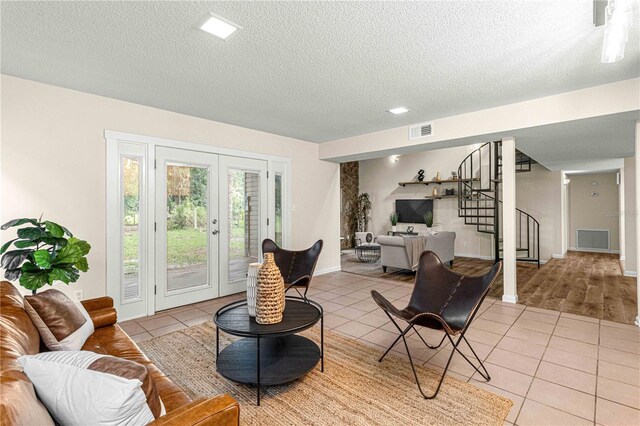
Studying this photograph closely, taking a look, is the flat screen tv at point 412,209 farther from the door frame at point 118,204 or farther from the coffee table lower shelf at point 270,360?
the coffee table lower shelf at point 270,360

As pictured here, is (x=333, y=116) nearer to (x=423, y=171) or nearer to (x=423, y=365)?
(x=423, y=365)

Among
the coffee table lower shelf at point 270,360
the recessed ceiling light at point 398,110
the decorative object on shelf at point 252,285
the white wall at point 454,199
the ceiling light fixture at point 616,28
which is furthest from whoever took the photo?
the white wall at point 454,199

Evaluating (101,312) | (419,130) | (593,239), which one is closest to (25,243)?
(101,312)

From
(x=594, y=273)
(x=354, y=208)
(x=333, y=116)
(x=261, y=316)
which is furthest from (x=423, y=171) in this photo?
(x=261, y=316)

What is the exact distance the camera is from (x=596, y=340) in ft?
9.87

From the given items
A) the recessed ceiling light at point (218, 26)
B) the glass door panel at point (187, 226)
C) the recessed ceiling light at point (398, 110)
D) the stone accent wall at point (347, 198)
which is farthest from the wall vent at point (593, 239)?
the recessed ceiling light at point (218, 26)

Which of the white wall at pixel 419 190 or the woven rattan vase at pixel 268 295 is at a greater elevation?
the white wall at pixel 419 190

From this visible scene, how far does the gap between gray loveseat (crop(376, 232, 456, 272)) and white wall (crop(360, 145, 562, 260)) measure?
162 centimetres

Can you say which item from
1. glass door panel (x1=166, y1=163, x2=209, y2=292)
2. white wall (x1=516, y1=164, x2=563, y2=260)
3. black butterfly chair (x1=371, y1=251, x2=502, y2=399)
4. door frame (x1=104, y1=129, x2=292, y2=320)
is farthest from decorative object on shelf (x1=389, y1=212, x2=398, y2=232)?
black butterfly chair (x1=371, y1=251, x2=502, y2=399)

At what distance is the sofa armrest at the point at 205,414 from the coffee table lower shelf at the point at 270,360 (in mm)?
856

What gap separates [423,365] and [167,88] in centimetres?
350

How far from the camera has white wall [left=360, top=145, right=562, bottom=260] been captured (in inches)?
308

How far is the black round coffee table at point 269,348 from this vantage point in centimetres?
210

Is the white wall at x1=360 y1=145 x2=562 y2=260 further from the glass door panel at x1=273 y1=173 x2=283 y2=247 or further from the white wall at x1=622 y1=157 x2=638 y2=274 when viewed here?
the glass door panel at x1=273 y1=173 x2=283 y2=247
